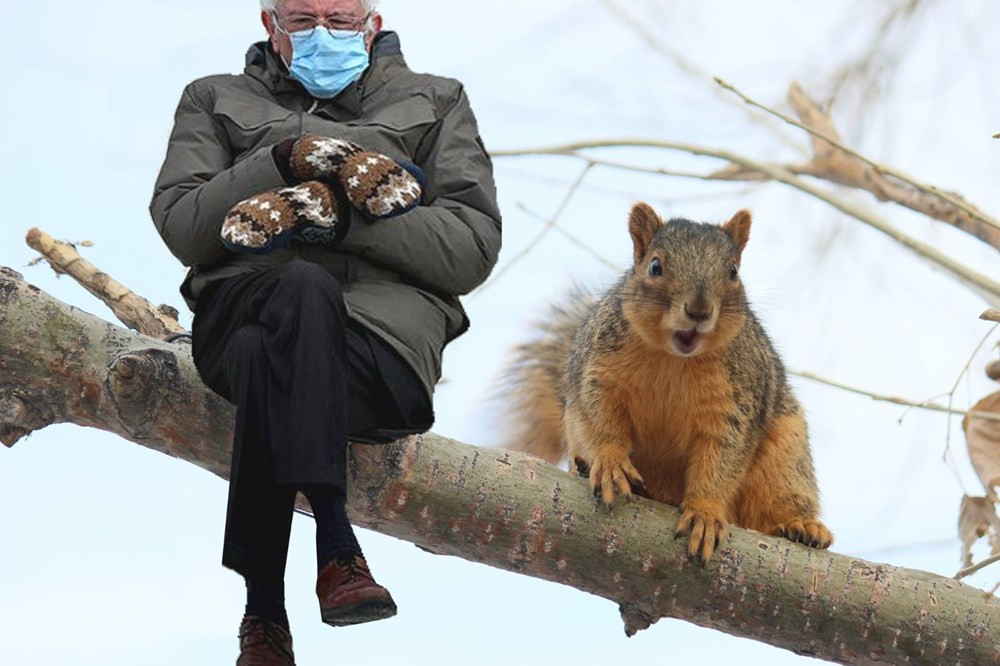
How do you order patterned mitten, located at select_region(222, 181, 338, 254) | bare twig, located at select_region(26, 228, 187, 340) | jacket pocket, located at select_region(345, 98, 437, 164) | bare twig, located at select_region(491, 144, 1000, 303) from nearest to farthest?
bare twig, located at select_region(491, 144, 1000, 303) → patterned mitten, located at select_region(222, 181, 338, 254) → jacket pocket, located at select_region(345, 98, 437, 164) → bare twig, located at select_region(26, 228, 187, 340)

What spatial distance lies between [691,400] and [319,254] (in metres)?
0.79

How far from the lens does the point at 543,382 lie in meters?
3.12

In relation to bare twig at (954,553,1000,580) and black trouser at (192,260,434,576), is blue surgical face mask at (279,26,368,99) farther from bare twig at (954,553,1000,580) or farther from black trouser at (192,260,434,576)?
bare twig at (954,553,1000,580)

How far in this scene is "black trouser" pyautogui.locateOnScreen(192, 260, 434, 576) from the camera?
194cm

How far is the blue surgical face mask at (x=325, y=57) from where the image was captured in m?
2.23

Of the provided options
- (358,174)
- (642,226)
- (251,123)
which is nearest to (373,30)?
(251,123)

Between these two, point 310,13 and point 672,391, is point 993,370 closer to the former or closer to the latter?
point 672,391

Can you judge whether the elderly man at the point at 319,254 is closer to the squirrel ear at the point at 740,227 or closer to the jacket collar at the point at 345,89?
the jacket collar at the point at 345,89

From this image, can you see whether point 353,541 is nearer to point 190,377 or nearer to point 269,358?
point 269,358

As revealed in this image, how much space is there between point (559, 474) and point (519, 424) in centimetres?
66

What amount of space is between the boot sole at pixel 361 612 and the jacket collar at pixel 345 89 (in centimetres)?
85

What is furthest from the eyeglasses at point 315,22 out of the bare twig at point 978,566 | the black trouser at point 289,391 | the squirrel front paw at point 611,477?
the bare twig at point 978,566

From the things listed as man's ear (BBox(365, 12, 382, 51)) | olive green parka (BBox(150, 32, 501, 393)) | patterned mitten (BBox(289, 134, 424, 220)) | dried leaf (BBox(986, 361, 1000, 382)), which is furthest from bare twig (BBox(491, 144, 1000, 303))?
dried leaf (BBox(986, 361, 1000, 382))

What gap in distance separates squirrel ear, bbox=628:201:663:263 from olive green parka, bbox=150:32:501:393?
41 cm
